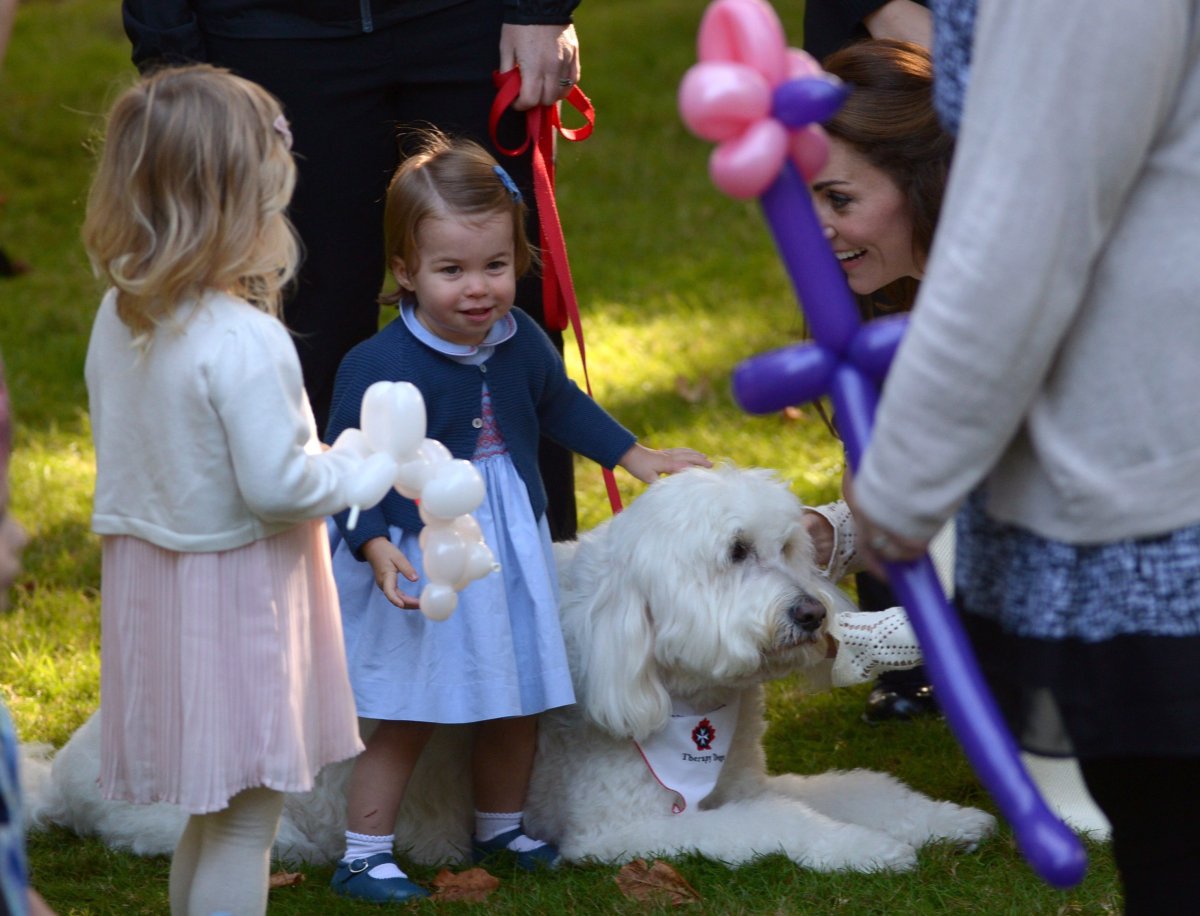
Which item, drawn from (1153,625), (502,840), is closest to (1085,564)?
(1153,625)

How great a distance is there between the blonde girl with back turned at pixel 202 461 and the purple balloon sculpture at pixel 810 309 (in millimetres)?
815

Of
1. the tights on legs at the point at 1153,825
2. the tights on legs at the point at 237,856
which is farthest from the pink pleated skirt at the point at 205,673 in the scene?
the tights on legs at the point at 1153,825

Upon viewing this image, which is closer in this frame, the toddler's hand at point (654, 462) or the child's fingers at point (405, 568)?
the child's fingers at point (405, 568)

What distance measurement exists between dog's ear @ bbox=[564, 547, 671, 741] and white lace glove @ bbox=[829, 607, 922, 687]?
43 centimetres

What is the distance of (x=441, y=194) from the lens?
10.2ft

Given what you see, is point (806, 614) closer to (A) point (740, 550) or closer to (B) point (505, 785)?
(A) point (740, 550)

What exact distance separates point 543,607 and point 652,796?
488 millimetres

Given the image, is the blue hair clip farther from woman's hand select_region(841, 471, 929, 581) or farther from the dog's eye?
woman's hand select_region(841, 471, 929, 581)

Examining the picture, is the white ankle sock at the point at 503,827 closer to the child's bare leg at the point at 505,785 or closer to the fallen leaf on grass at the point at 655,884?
the child's bare leg at the point at 505,785

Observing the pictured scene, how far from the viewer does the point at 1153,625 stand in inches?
65.9

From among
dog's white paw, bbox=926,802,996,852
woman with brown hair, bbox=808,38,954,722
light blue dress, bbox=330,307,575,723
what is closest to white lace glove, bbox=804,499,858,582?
woman with brown hair, bbox=808,38,954,722

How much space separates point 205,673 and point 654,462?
1.25 m

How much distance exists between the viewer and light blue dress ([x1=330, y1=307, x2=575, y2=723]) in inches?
122

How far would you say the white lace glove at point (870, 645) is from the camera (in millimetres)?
3338
